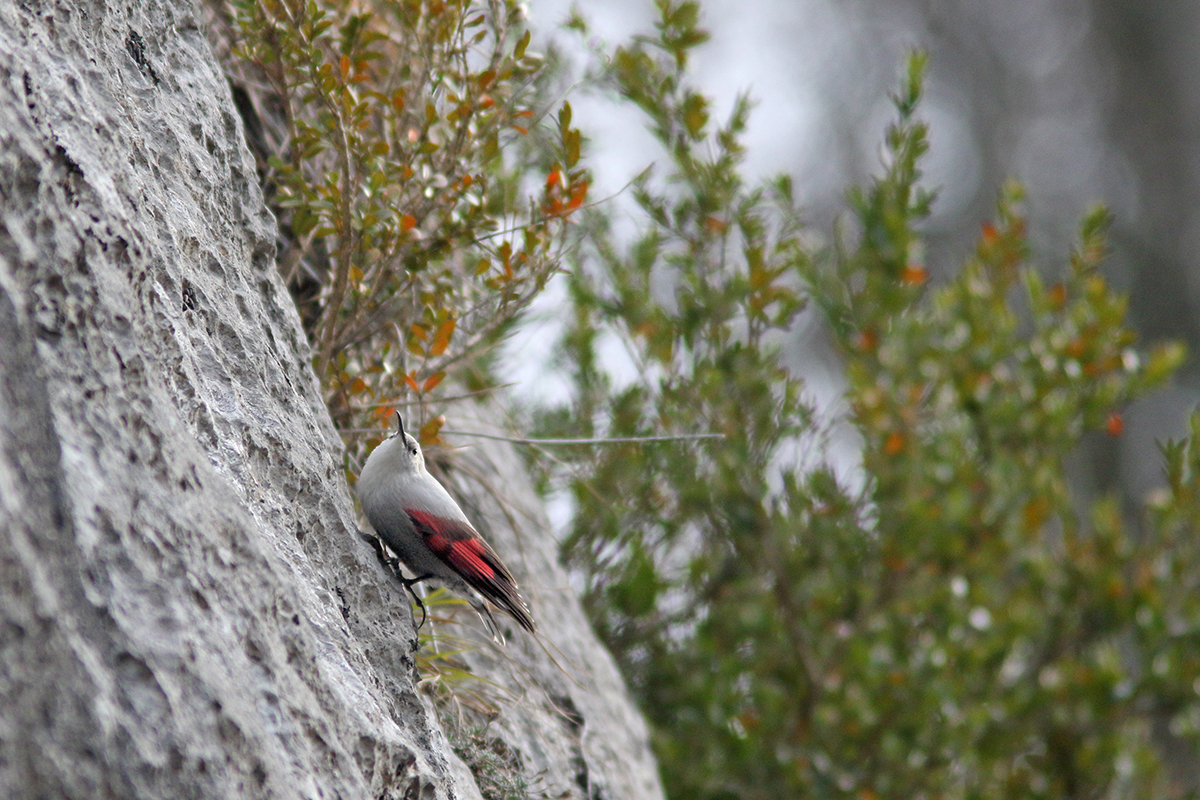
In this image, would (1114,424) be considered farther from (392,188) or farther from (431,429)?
(392,188)

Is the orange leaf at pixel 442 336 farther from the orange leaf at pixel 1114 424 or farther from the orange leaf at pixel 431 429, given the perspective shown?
the orange leaf at pixel 1114 424

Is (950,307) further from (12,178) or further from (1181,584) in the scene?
(12,178)

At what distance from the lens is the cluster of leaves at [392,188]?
285 cm

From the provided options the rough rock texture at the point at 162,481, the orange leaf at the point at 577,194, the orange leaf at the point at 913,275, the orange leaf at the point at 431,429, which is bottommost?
the rough rock texture at the point at 162,481

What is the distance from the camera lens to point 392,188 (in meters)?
3.06

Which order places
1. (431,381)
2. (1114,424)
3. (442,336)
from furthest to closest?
(1114,424) < (431,381) < (442,336)

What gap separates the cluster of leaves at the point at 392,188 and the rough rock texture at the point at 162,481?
12.5 inches

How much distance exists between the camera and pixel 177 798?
4.45 ft

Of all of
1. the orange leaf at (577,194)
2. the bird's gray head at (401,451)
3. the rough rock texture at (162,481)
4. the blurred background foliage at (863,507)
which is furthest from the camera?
the blurred background foliage at (863,507)

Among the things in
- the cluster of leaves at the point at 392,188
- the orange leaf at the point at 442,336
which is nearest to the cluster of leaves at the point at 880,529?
the cluster of leaves at the point at 392,188

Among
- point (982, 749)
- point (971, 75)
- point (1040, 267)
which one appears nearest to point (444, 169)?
point (982, 749)

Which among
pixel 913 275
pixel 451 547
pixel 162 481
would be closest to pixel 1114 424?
pixel 913 275

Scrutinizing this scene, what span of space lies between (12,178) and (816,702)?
4.10 meters

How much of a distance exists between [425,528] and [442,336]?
0.56 m
